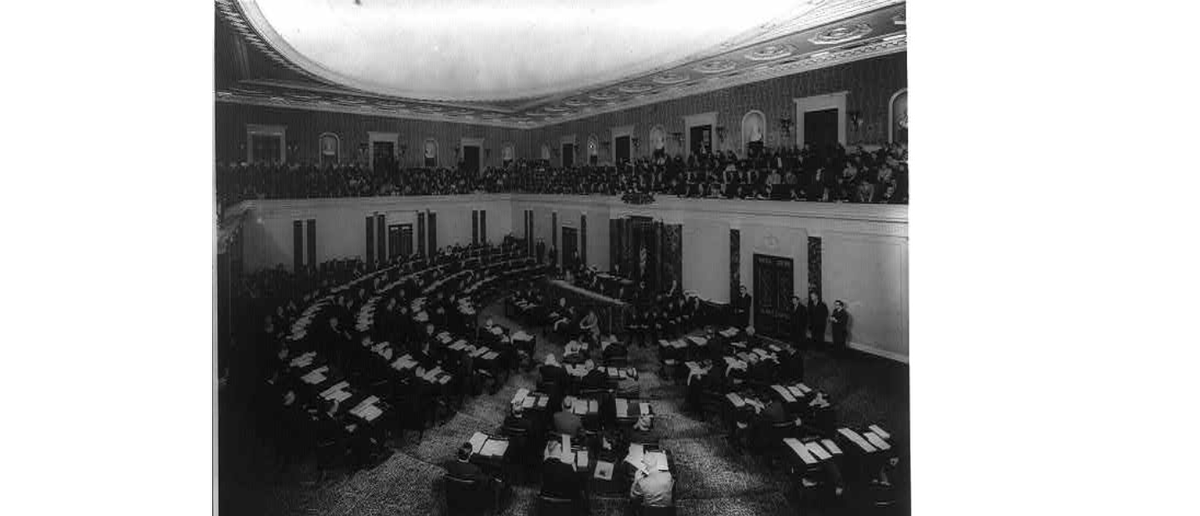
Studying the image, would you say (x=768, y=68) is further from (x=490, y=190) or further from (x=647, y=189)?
(x=490, y=190)

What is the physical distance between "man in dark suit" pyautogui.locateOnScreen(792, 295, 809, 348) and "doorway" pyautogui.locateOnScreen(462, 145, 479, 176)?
2.96 metres

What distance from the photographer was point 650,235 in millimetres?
8078

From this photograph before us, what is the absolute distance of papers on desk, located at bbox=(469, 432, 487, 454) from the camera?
792cm

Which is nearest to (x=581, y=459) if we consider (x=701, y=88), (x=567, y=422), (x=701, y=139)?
(x=567, y=422)

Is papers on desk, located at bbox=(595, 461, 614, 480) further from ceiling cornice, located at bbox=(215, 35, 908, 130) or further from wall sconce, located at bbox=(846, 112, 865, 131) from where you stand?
wall sconce, located at bbox=(846, 112, 865, 131)

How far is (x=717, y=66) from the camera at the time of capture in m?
7.95

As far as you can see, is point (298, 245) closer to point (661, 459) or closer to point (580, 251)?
point (580, 251)

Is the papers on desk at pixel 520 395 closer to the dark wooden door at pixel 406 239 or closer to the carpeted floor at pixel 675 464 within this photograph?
the carpeted floor at pixel 675 464

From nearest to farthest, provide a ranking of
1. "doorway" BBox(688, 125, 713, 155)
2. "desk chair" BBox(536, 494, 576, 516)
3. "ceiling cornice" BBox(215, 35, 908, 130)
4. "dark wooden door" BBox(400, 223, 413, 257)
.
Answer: "desk chair" BBox(536, 494, 576, 516) < "ceiling cornice" BBox(215, 35, 908, 130) < "doorway" BBox(688, 125, 713, 155) < "dark wooden door" BBox(400, 223, 413, 257)

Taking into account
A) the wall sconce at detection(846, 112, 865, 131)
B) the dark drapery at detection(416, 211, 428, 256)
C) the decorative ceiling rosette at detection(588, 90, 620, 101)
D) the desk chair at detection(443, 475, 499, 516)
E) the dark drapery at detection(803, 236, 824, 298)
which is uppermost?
the decorative ceiling rosette at detection(588, 90, 620, 101)

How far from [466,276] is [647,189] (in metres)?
1.73

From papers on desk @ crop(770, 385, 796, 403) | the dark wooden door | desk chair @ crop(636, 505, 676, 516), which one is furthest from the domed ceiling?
desk chair @ crop(636, 505, 676, 516)

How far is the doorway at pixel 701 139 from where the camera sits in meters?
8.02

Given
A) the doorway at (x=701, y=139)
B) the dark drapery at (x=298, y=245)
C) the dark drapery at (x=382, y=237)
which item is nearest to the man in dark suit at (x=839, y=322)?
the doorway at (x=701, y=139)
